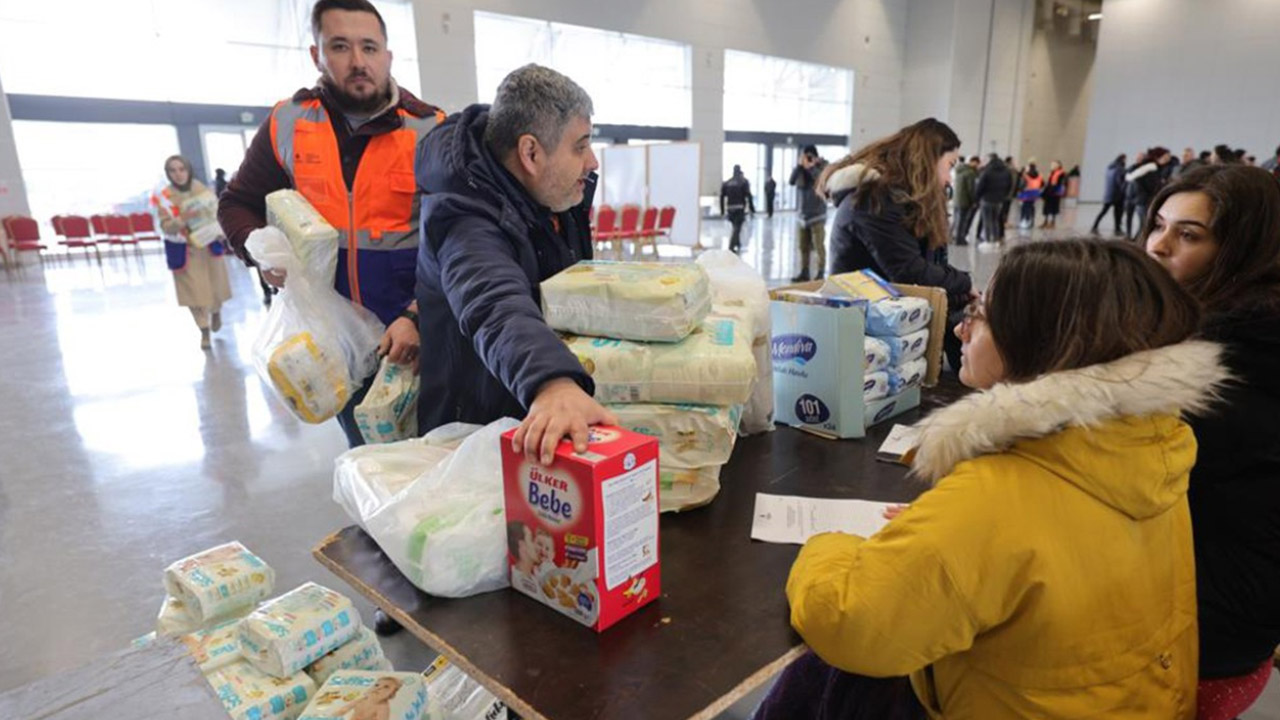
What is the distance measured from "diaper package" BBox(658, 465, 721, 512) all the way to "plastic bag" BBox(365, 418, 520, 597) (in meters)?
0.28

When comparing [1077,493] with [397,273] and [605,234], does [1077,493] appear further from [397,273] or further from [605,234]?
[605,234]

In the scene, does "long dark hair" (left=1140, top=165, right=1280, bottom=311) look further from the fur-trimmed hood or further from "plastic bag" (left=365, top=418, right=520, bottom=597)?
"plastic bag" (left=365, top=418, right=520, bottom=597)

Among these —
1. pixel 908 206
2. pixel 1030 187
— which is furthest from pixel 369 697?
pixel 1030 187

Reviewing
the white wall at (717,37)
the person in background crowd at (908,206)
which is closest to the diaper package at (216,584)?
the person in background crowd at (908,206)

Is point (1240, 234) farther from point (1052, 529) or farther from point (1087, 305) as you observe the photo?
point (1052, 529)

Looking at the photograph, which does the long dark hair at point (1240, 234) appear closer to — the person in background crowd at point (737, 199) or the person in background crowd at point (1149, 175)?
the person in background crowd at point (737, 199)

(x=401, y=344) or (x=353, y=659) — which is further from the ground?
(x=401, y=344)

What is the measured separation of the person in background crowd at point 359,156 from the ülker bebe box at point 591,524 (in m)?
1.04

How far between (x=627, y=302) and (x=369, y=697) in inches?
30.1

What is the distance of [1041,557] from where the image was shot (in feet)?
2.59

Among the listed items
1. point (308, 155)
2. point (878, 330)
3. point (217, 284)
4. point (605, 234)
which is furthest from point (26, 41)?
point (878, 330)

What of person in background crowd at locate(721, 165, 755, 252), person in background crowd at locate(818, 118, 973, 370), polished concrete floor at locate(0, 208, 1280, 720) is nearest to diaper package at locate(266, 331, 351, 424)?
polished concrete floor at locate(0, 208, 1280, 720)

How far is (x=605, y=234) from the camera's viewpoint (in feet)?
30.5

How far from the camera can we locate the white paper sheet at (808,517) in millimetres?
1152
